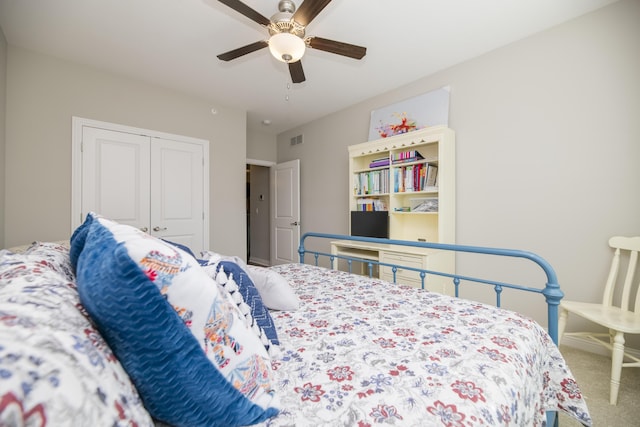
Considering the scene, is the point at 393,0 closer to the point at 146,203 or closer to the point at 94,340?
the point at 94,340

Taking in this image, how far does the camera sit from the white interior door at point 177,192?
3.34 m

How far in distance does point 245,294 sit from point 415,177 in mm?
2451

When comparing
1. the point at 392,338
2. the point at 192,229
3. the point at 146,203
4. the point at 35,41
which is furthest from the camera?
the point at 192,229

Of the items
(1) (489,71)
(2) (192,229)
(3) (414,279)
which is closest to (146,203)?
(2) (192,229)

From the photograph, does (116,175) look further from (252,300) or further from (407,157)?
(407,157)

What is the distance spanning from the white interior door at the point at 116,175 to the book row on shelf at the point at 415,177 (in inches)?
117

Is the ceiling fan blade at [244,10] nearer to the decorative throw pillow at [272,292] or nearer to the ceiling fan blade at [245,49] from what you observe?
the ceiling fan blade at [245,49]

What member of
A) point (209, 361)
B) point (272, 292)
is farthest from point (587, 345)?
point (209, 361)

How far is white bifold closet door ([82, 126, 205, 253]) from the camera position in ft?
9.70

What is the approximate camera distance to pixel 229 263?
3.52ft

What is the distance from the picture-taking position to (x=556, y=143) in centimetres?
230

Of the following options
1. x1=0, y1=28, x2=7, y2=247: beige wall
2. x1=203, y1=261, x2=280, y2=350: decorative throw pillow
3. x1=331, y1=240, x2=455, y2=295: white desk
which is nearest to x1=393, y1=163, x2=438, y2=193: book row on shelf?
x1=331, y1=240, x2=455, y2=295: white desk

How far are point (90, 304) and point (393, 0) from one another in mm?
2464

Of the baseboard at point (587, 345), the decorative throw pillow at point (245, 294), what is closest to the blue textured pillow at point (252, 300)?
the decorative throw pillow at point (245, 294)
